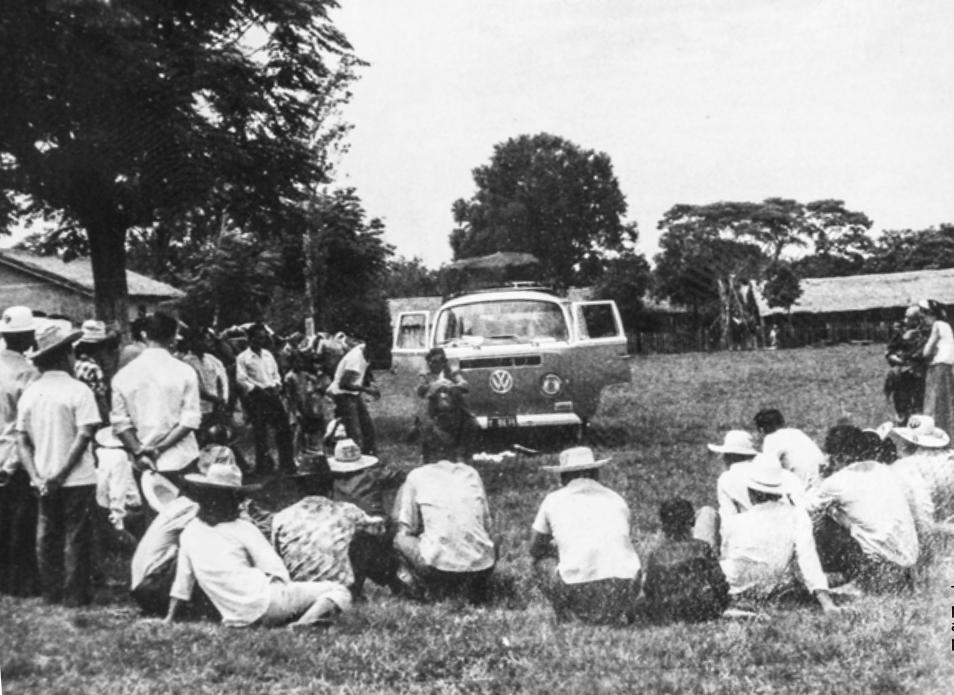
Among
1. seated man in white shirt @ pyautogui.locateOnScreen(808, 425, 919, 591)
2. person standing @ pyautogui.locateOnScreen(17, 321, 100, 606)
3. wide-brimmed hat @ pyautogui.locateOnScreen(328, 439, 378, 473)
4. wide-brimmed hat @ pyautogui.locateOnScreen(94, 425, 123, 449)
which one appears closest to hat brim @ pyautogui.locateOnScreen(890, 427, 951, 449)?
seated man in white shirt @ pyautogui.locateOnScreen(808, 425, 919, 591)

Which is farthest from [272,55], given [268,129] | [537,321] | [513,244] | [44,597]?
[513,244]

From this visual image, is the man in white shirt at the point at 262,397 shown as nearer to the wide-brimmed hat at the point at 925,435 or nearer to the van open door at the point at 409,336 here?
the van open door at the point at 409,336

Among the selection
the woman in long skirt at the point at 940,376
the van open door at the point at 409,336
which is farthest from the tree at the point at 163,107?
the woman in long skirt at the point at 940,376

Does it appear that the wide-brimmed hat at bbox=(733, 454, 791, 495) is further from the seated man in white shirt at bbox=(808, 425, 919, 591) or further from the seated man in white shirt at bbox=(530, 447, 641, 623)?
the seated man in white shirt at bbox=(530, 447, 641, 623)

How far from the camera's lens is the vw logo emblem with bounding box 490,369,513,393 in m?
11.8

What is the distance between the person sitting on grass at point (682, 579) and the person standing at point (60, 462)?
3063mm

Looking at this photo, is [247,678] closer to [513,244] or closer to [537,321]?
[537,321]

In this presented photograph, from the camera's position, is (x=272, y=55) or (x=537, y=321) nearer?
(x=272, y=55)

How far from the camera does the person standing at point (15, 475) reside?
20.4 ft

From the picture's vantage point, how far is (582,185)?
1526 cm

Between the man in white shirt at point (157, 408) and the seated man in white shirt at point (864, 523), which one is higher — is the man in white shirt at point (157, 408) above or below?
above

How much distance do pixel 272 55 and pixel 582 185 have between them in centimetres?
606

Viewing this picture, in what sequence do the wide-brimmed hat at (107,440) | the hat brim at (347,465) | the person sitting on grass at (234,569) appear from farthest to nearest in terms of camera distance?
the wide-brimmed hat at (107,440) < the hat brim at (347,465) < the person sitting on grass at (234,569)

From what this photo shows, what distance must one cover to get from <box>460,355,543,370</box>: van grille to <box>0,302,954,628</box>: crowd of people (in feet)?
15.3
